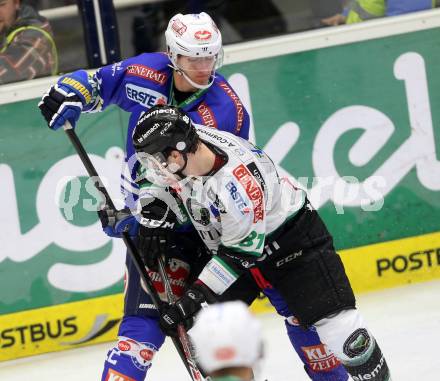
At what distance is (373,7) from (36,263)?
2171mm

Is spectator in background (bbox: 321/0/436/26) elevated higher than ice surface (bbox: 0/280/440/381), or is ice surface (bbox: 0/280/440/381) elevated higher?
spectator in background (bbox: 321/0/436/26)

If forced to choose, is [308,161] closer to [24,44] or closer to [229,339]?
[24,44]

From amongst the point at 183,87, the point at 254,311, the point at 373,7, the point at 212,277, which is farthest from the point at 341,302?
the point at 373,7

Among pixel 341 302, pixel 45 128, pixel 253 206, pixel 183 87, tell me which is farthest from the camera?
pixel 45 128

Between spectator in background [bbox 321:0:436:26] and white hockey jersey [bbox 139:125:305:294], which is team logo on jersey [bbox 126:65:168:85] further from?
spectator in background [bbox 321:0:436:26]

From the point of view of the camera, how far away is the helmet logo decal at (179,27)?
14.4 ft

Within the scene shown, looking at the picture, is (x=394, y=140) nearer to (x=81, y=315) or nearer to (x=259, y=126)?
(x=259, y=126)

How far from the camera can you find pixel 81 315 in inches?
228

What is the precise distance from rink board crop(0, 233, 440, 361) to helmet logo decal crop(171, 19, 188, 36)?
184cm

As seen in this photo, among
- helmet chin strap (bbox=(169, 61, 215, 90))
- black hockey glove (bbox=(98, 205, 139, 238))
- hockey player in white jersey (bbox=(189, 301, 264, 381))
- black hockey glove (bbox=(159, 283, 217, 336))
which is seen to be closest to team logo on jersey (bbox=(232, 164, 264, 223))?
black hockey glove (bbox=(159, 283, 217, 336))

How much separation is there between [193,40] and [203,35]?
0.05 meters

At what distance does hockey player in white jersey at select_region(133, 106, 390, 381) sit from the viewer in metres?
3.85

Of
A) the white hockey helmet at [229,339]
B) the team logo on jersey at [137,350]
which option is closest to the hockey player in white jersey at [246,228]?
the team logo on jersey at [137,350]

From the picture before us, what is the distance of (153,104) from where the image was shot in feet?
14.6
